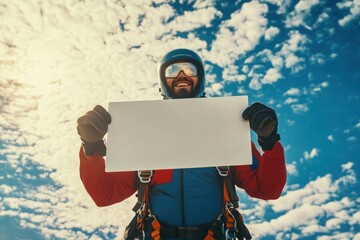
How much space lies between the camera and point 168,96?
5.07 metres

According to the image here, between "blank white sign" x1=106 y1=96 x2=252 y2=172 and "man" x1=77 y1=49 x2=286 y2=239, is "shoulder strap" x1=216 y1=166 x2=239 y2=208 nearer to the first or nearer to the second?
"man" x1=77 y1=49 x2=286 y2=239

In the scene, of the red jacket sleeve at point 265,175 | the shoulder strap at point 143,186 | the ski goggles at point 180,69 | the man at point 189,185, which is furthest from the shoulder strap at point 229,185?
the ski goggles at point 180,69

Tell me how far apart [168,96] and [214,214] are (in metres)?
1.96

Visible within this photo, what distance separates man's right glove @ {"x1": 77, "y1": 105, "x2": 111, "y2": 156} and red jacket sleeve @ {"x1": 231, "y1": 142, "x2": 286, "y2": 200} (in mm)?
1736

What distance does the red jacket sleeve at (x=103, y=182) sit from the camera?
381cm

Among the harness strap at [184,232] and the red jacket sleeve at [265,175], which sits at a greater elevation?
the red jacket sleeve at [265,175]

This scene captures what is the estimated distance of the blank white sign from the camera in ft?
10.6

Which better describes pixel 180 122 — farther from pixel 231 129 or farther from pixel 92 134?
pixel 92 134

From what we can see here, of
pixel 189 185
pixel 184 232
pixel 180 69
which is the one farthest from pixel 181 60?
pixel 184 232

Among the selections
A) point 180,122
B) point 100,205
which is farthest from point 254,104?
point 100,205

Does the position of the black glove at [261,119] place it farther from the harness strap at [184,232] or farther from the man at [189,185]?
the harness strap at [184,232]

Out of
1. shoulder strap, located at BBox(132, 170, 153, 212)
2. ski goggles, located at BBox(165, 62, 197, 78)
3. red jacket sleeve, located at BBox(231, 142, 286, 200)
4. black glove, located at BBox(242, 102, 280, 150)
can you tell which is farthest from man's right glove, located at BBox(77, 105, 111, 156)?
ski goggles, located at BBox(165, 62, 197, 78)

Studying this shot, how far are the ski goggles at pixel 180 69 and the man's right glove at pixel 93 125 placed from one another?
1841 mm

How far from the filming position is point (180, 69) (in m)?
5.05
